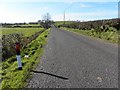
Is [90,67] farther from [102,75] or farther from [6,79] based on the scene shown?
[6,79]

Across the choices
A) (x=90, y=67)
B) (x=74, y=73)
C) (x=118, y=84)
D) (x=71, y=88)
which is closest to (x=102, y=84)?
(x=118, y=84)

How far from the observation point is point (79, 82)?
6.82 metres

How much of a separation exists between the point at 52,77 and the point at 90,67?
2.02 metres

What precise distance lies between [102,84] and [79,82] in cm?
70

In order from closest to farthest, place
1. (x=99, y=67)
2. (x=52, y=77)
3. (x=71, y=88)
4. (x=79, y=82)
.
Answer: (x=71, y=88) < (x=79, y=82) < (x=52, y=77) < (x=99, y=67)

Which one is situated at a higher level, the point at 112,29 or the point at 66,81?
the point at 112,29

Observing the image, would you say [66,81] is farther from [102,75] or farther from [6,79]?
[6,79]

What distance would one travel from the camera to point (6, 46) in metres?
18.3

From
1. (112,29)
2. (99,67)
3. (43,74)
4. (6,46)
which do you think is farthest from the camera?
(112,29)

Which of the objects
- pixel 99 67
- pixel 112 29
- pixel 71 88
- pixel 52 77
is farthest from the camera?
pixel 112 29

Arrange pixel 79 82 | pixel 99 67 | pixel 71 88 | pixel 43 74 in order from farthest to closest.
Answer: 1. pixel 99 67
2. pixel 43 74
3. pixel 79 82
4. pixel 71 88

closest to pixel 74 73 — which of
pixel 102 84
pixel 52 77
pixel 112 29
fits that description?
pixel 52 77

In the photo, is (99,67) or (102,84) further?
(99,67)

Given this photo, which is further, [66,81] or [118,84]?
[66,81]
